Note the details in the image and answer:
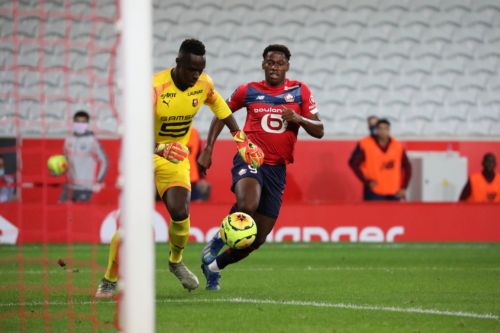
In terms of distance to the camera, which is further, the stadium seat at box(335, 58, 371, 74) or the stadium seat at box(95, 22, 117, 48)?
the stadium seat at box(335, 58, 371, 74)

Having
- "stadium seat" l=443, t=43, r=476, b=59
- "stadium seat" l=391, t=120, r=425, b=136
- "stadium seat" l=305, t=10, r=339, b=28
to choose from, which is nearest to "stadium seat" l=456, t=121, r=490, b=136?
"stadium seat" l=391, t=120, r=425, b=136

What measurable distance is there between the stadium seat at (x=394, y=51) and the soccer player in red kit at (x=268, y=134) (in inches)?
308

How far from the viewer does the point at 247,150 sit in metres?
6.29

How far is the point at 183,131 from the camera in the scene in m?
6.24

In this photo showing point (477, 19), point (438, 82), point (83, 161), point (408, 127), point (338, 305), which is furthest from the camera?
point (477, 19)

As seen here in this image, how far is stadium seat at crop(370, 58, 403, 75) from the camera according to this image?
47.2 feet

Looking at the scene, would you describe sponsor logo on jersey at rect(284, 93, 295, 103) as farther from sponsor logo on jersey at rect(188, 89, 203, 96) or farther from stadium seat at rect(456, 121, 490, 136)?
stadium seat at rect(456, 121, 490, 136)

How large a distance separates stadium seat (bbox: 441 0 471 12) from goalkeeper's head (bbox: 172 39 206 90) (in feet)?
32.8

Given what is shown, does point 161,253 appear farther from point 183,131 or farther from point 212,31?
point 212,31

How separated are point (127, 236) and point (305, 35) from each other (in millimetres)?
11411

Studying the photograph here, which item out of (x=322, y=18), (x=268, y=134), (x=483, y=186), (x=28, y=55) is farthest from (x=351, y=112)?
(x=268, y=134)

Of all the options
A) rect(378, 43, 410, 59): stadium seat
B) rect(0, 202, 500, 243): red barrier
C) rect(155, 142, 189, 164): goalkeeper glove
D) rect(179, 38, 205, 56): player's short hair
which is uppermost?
rect(378, 43, 410, 59): stadium seat

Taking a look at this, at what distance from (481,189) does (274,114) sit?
21.8 feet

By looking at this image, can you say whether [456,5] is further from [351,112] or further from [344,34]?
[351,112]
